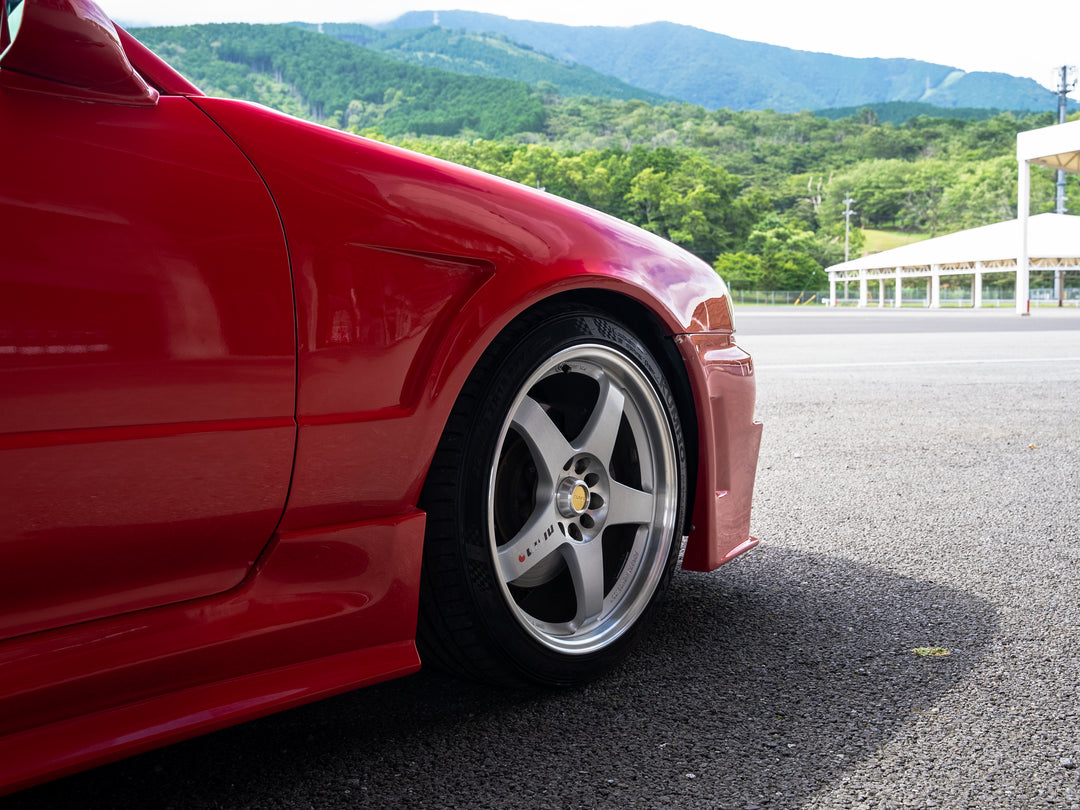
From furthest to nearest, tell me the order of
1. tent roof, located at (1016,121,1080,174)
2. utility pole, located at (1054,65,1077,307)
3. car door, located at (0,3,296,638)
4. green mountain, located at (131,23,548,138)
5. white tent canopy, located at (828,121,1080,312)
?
green mountain, located at (131,23,548,138) → utility pole, located at (1054,65,1077,307) → white tent canopy, located at (828,121,1080,312) → tent roof, located at (1016,121,1080,174) → car door, located at (0,3,296,638)

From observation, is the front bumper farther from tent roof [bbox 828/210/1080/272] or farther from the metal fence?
the metal fence

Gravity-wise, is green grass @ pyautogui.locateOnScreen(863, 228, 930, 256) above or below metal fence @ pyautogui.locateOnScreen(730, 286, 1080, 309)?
above

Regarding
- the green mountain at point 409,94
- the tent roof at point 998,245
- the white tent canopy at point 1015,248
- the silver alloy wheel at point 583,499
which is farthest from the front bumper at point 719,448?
the green mountain at point 409,94

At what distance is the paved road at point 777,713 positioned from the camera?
1524mm

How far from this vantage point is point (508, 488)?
6.40ft

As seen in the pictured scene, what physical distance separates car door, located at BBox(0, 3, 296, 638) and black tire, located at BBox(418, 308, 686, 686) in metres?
0.39

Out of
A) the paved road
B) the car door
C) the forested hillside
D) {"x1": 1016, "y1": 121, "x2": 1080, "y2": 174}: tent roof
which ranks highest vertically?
the forested hillside

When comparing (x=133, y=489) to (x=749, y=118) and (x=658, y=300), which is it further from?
(x=749, y=118)

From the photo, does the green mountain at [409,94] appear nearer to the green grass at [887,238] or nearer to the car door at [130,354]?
the green grass at [887,238]

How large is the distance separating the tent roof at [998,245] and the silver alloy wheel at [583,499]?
49137mm

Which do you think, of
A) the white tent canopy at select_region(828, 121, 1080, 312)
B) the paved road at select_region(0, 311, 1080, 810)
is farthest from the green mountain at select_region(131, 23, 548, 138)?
the paved road at select_region(0, 311, 1080, 810)

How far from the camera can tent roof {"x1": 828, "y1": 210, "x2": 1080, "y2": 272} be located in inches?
1823

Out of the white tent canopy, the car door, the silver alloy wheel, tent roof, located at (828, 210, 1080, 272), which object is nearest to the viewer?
the car door

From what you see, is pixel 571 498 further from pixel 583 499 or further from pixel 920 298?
pixel 920 298
